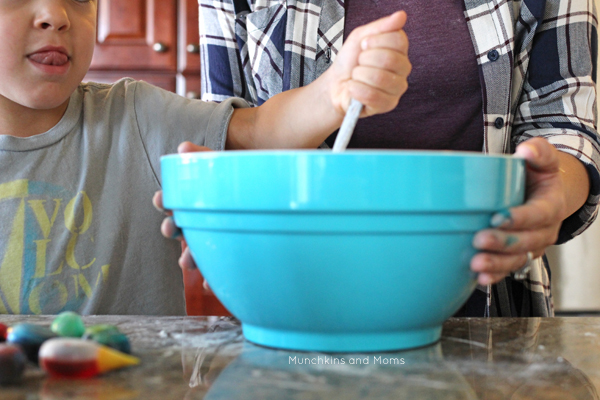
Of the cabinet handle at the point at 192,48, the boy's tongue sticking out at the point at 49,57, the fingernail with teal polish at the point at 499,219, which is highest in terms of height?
the cabinet handle at the point at 192,48

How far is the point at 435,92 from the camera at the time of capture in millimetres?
997

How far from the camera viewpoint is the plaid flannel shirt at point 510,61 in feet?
3.09

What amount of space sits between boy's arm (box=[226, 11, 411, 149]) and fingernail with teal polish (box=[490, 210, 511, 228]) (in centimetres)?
22

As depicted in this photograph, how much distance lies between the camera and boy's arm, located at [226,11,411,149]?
0.63 metres

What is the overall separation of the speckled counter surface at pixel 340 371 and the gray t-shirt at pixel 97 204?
0.33 metres

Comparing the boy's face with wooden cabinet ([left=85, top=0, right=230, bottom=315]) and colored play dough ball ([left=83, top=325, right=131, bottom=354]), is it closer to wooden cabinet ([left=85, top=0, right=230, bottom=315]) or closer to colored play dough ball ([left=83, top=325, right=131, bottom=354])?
colored play dough ball ([left=83, top=325, right=131, bottom=354])

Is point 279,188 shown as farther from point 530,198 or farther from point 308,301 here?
point 530,198

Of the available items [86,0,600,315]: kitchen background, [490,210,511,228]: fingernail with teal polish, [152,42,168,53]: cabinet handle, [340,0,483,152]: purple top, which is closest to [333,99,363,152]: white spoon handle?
[490,210,511,228]: fingernail with teal polish

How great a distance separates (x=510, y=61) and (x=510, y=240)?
56cm

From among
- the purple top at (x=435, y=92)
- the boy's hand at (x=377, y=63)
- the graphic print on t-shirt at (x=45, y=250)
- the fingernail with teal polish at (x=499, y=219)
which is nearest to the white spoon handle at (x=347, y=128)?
the boy's hand at (x=377, y=63)

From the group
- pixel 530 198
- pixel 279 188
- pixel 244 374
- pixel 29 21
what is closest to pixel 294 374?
pixel 244 374

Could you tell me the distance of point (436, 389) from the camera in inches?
16.6

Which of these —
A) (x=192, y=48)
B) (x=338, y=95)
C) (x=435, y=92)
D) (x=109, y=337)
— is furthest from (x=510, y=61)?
(x=192, y=48)

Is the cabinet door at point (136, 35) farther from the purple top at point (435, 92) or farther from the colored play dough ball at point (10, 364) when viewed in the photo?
the colored play dough ball at point (10, 364)
